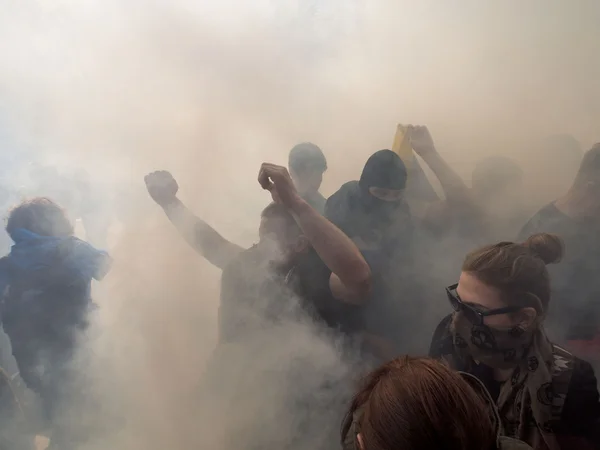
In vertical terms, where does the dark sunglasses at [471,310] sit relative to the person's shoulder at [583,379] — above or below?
above

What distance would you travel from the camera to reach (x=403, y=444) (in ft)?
2.15

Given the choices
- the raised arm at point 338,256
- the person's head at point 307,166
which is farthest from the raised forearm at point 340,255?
the person's head at point 307,166

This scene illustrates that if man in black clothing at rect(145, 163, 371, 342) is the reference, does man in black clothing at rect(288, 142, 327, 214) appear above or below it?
above

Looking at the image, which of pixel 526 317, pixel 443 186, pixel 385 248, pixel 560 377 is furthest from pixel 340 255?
pixel 560 377

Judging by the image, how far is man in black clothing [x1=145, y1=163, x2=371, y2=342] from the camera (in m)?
1.25

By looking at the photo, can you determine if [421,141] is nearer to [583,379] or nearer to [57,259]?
[583,379]

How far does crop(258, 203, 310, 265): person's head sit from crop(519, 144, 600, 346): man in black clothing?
1.79 ft

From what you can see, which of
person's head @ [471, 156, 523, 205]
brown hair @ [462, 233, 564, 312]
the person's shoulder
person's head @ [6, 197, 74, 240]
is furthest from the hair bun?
person's head @ [6, 197, 74, 240]

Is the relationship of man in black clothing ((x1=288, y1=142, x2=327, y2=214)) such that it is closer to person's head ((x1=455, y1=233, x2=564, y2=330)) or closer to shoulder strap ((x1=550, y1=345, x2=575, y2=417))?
person's head ((x1=455, y1=233, x2=564, y2=330))

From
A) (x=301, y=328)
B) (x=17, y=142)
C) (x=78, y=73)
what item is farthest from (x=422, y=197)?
(x=17, y=142)

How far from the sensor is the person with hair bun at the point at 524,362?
3.50 ft

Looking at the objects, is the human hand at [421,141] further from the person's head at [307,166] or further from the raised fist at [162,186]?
the raised fist at [162,186]

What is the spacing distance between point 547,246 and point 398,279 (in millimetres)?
356

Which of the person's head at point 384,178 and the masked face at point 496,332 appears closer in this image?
the masked face at point 496,332
